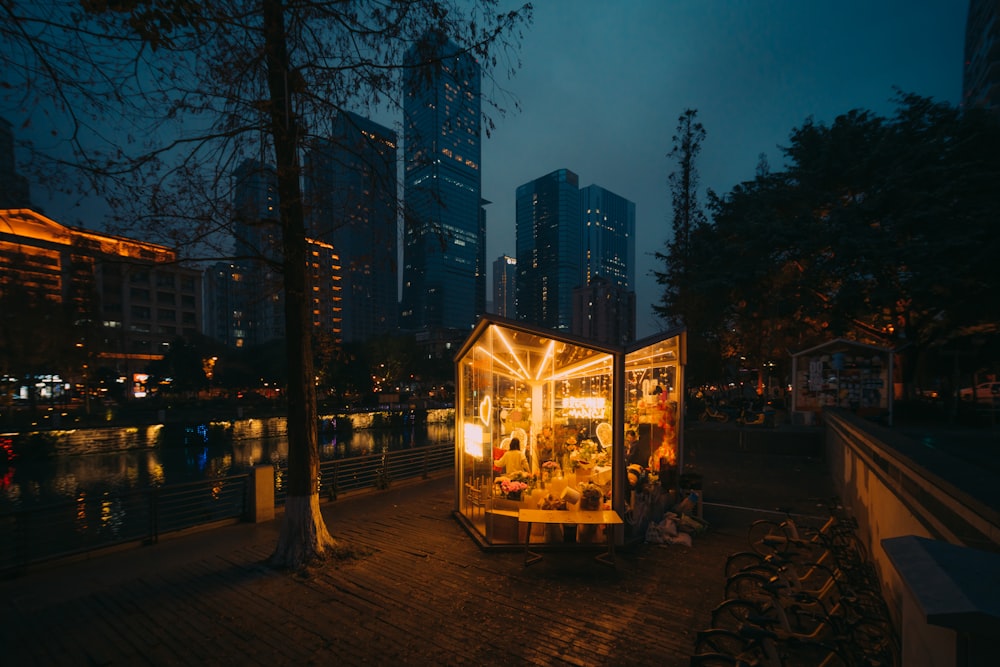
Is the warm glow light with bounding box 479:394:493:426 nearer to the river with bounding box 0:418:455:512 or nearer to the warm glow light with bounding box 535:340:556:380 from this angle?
the warm glow light with bounding box 535:340:556:380

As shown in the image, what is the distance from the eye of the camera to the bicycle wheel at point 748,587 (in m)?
4.47

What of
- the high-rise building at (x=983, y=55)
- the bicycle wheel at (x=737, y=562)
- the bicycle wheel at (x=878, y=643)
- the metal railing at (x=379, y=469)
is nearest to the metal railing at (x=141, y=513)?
the metal railing at (x=379, y=469)

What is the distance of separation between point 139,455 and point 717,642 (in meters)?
35.5

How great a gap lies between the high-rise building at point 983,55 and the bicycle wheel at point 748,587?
57.3 metres

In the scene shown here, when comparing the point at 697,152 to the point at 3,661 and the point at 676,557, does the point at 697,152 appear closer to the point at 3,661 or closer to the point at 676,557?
the point at 676,557

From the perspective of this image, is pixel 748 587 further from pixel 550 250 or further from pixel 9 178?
pixel 550 250

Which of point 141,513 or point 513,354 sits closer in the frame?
point 513,354

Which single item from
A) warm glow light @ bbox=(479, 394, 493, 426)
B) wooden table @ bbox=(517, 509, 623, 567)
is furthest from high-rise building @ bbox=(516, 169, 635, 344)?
wooden table @ bbox=(517, 509, 623, 567)

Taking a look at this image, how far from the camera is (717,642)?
407 centimetres

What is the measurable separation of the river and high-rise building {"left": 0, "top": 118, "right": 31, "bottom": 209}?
707 inches

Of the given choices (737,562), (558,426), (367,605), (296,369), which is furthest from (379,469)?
(737,562)

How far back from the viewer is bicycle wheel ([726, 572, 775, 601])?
14.7 ft

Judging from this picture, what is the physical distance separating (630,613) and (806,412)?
16.9 meters

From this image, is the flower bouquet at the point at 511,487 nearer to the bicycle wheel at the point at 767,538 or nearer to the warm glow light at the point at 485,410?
the warm glow light at the point at 485,410
